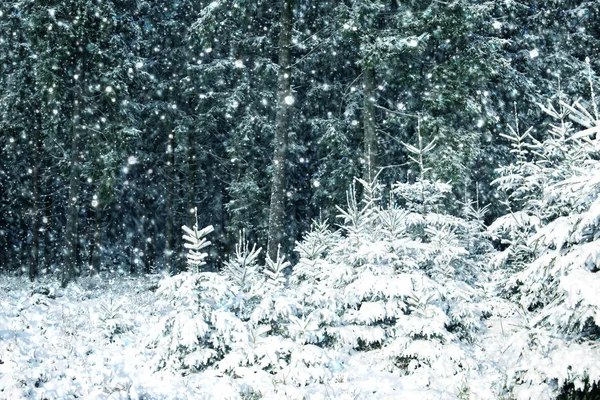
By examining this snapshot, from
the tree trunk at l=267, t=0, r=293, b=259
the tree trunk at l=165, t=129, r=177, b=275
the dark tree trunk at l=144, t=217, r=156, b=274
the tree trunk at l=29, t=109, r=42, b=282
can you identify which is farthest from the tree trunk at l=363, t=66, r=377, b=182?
the dark tree trunk at l=144, t=217, r=156, b=274

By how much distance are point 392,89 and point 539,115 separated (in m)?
5.99

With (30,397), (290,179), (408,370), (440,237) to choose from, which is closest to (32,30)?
(290,179)

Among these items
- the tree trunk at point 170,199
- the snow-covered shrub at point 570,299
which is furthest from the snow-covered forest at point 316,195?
the tree trunk at point 170,199

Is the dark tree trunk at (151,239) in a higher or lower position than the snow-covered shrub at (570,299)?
lower

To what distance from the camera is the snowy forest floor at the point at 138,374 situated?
6629mm

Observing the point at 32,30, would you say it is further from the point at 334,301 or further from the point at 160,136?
the point at 334,301

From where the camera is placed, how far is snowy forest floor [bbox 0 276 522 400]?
6629 millimetres

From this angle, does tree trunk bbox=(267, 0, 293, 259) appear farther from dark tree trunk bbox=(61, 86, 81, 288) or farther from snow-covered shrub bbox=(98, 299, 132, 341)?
dark tree trunk bbox=(61, 86, 81, 288)

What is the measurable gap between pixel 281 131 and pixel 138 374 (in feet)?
28.2

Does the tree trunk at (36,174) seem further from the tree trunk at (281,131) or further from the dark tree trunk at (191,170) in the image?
the tree trunk at (281,131)

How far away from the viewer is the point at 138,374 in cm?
747

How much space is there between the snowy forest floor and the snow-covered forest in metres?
0.04

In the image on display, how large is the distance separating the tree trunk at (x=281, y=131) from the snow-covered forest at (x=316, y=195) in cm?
7

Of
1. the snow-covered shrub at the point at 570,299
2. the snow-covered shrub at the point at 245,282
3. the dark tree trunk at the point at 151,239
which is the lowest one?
the dark tree trunk at the point at 151,239
